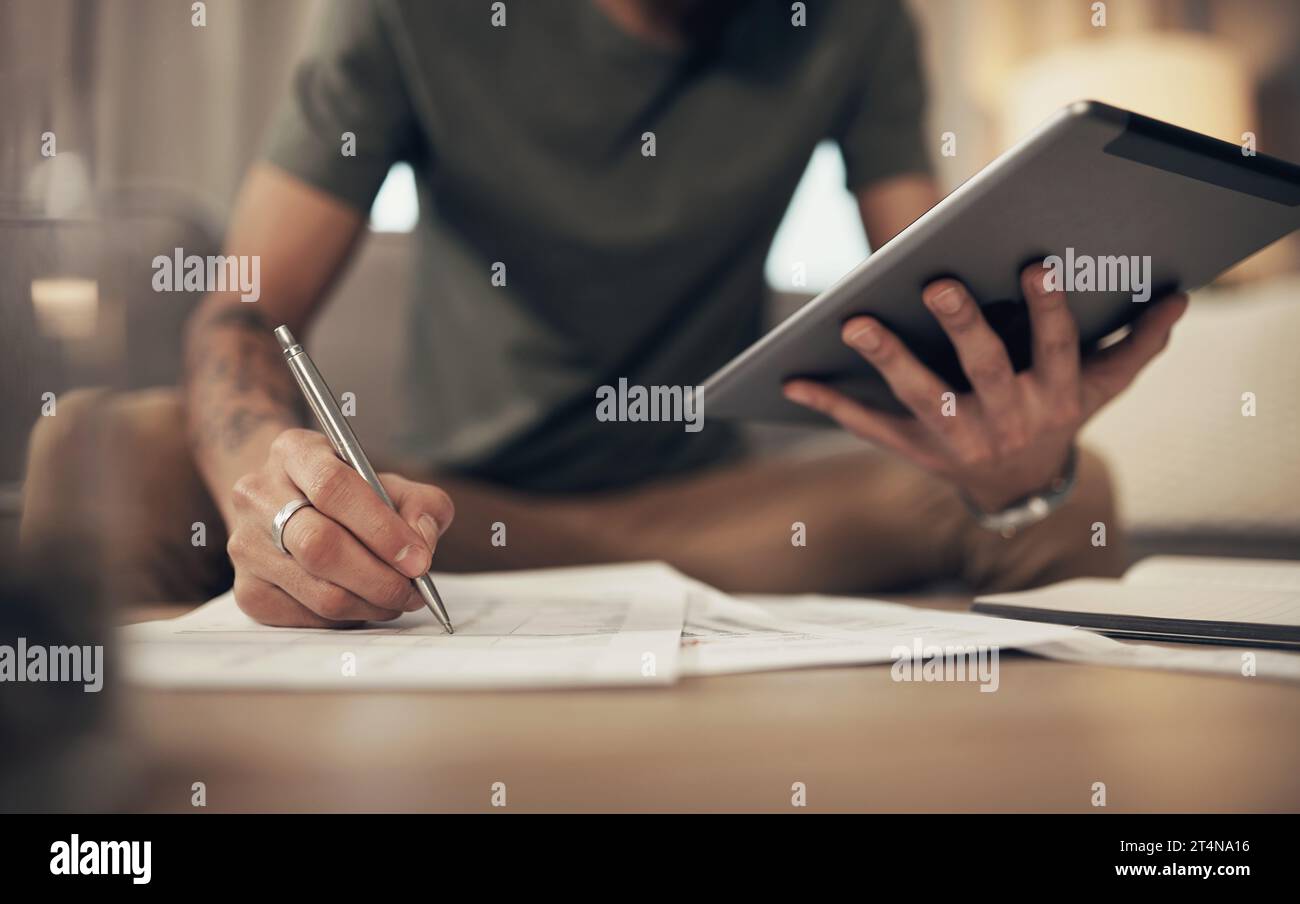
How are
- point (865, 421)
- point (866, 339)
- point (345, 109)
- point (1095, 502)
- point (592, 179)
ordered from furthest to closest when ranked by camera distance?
point (592, 179) → point (345, 109) → point (1095, 502) → point (865, 421) → point (866, 339)

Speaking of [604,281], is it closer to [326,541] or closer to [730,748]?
[326,541]

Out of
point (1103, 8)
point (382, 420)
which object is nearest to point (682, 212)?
point (382, 420)

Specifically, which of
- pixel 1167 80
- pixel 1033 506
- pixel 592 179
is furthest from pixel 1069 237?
pixel 1167 80

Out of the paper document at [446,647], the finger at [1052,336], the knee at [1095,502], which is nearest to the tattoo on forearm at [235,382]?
the paper document at [446,647]

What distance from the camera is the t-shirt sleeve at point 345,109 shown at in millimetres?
877

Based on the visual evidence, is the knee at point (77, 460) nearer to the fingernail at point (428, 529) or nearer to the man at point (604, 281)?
the fingernail at point (428, 529)

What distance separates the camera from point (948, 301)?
1.41 feet

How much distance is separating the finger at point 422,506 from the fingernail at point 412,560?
0.02 meters

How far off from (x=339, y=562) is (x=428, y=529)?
4cm

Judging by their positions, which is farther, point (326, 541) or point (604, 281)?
point (604, 281)

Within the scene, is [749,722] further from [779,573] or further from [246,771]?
[779,573]

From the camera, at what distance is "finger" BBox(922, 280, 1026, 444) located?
429 mm
